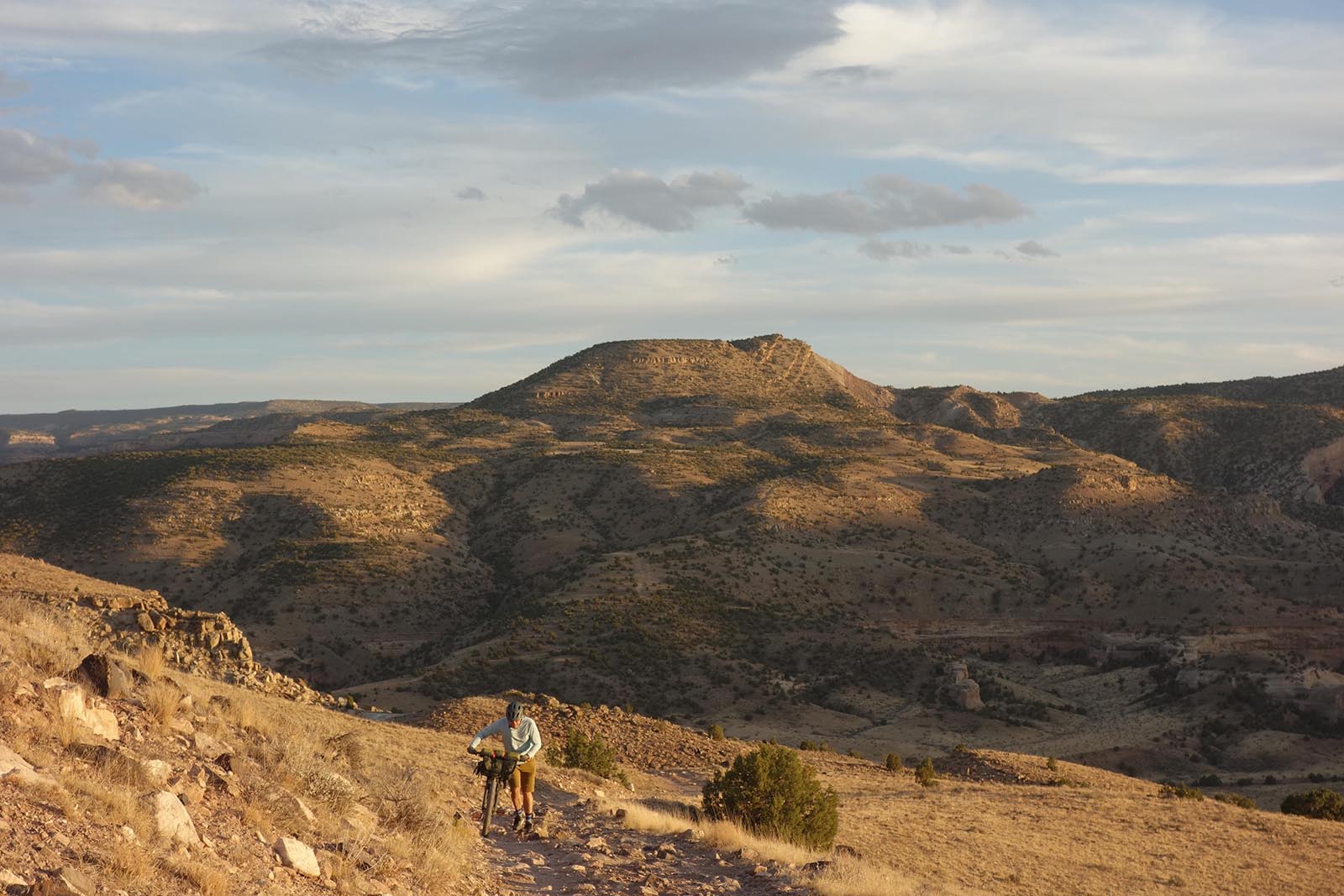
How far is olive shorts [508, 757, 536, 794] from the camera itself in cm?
1435

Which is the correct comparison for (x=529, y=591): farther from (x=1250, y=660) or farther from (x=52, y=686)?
(x=52, y=686)

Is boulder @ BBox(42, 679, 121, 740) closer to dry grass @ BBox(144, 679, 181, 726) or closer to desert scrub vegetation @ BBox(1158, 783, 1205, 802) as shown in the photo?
dry grass @ BBox(144, 679, 181, 726)

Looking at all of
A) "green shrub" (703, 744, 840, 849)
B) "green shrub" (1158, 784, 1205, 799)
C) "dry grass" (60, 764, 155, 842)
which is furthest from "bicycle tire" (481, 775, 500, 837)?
"green shrub" (1158, 784, 1205, 799)

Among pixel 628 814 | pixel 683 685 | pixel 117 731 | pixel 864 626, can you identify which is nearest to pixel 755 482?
Result: pixel 864 626

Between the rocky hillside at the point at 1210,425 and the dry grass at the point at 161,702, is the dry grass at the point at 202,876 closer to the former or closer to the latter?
the dry grass at the point at 161,702

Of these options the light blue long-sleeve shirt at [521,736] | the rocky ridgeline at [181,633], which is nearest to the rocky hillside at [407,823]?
the rocky ridgeline at [181,633]

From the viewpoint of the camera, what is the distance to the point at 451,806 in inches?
625

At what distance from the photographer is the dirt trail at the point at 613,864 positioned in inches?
486

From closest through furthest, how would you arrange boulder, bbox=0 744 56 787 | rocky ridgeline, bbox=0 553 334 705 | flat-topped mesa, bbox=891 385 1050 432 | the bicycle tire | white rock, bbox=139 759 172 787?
boulder, bbox=0 744 56 787 < white rock, bbox=139 759 172 787 < the bicycle tire < rocky ridgeline, bbox=0 553 334 705 < flat-topped mesa, bbox=891 385 1050 432

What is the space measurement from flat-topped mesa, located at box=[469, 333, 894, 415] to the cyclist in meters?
125

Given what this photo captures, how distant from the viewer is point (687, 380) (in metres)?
154

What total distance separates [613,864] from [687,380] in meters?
142

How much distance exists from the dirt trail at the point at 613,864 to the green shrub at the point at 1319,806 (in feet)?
77.2

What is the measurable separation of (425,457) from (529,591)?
3616 cm
